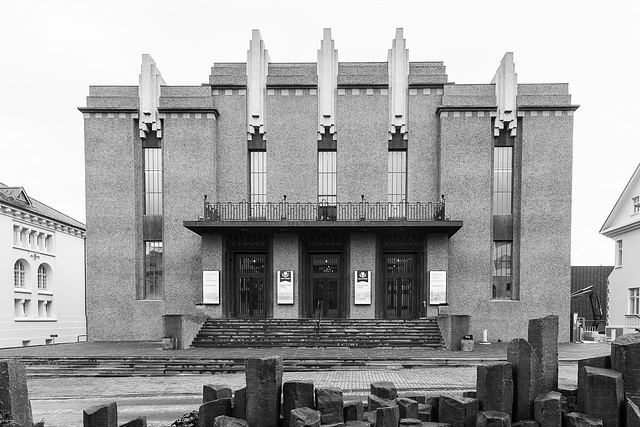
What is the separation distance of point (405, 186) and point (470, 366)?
1097 centimetres

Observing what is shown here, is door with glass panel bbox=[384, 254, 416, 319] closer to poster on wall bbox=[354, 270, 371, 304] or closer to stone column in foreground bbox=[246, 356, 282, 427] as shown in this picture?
poster on wall bbox=[354, 270, 371, 304]

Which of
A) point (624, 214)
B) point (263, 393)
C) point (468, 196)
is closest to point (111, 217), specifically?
point (468, 196)

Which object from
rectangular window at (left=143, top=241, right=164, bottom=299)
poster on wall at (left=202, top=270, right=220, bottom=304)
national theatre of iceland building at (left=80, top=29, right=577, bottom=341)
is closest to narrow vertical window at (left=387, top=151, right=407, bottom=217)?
national theatre of iceland building at (left=80, top=29, right=577, bottom=341)

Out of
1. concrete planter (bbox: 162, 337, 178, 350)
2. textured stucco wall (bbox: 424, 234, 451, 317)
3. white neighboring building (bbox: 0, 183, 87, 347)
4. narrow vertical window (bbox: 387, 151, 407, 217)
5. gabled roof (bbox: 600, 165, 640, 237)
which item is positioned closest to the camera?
concrete planter (bbox: 162, 337, 178, 350)

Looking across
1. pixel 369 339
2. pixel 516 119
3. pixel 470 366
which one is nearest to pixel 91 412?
pixel 470 366

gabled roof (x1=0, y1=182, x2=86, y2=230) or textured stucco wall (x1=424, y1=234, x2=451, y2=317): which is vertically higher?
gabled roof (x1=0, y1=182, x2=86, y2=230)

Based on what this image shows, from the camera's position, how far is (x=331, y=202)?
23.4m

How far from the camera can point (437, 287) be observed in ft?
70.6

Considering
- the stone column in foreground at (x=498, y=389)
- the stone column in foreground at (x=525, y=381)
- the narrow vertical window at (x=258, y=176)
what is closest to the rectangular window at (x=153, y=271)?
the narrow vertical window at (x=258, y=176)

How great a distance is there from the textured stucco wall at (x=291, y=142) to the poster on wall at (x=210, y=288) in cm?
518

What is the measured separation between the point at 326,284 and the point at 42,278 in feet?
80.9

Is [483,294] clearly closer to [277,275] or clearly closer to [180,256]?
[277,275]

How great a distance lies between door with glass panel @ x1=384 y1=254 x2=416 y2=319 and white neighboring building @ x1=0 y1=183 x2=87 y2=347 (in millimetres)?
25640

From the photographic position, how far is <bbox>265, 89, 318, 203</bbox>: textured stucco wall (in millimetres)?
23203
